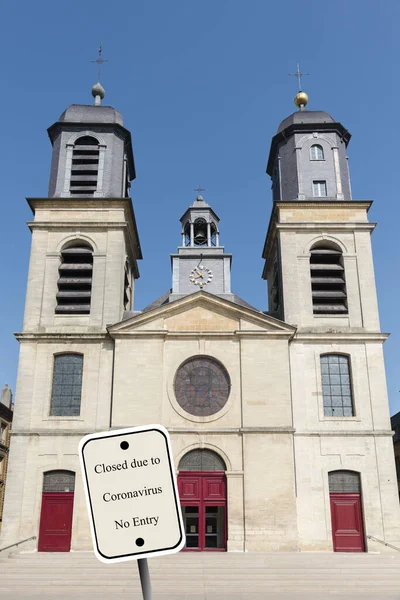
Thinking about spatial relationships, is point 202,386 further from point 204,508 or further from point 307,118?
point 307,118

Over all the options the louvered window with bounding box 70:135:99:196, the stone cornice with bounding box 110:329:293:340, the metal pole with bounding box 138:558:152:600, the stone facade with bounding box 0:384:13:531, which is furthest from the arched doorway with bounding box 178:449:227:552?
the metal pole with bounding box 138:558:152:600

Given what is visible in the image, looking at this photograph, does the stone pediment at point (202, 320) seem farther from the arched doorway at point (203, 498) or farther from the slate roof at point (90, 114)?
the slate roof at point (90, 114)

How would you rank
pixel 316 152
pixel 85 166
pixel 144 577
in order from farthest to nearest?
1. pixel 316 152
2. pixel 85 166
3. pixel 144 577

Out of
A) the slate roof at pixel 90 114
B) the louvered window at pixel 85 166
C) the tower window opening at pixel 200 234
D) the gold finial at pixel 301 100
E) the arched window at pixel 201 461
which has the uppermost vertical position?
the gold finial at pixel 301 100

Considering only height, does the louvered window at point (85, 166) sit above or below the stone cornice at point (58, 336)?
above

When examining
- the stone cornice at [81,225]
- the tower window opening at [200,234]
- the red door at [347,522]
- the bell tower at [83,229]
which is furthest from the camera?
the tower window opening at [200,234]

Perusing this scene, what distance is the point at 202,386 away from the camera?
2122cm

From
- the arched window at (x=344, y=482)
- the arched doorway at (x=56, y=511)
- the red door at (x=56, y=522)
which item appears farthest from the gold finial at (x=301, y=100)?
the red door at (x=56, y=522)

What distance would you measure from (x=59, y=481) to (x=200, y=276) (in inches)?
393

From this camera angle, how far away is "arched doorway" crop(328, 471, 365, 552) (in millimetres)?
19438

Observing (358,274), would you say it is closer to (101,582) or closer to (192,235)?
(192,235)

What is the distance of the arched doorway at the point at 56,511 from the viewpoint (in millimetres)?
19328

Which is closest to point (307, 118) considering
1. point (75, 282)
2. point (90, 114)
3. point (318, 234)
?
point (318, 234)

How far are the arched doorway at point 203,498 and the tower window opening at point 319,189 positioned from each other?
1194 cm
